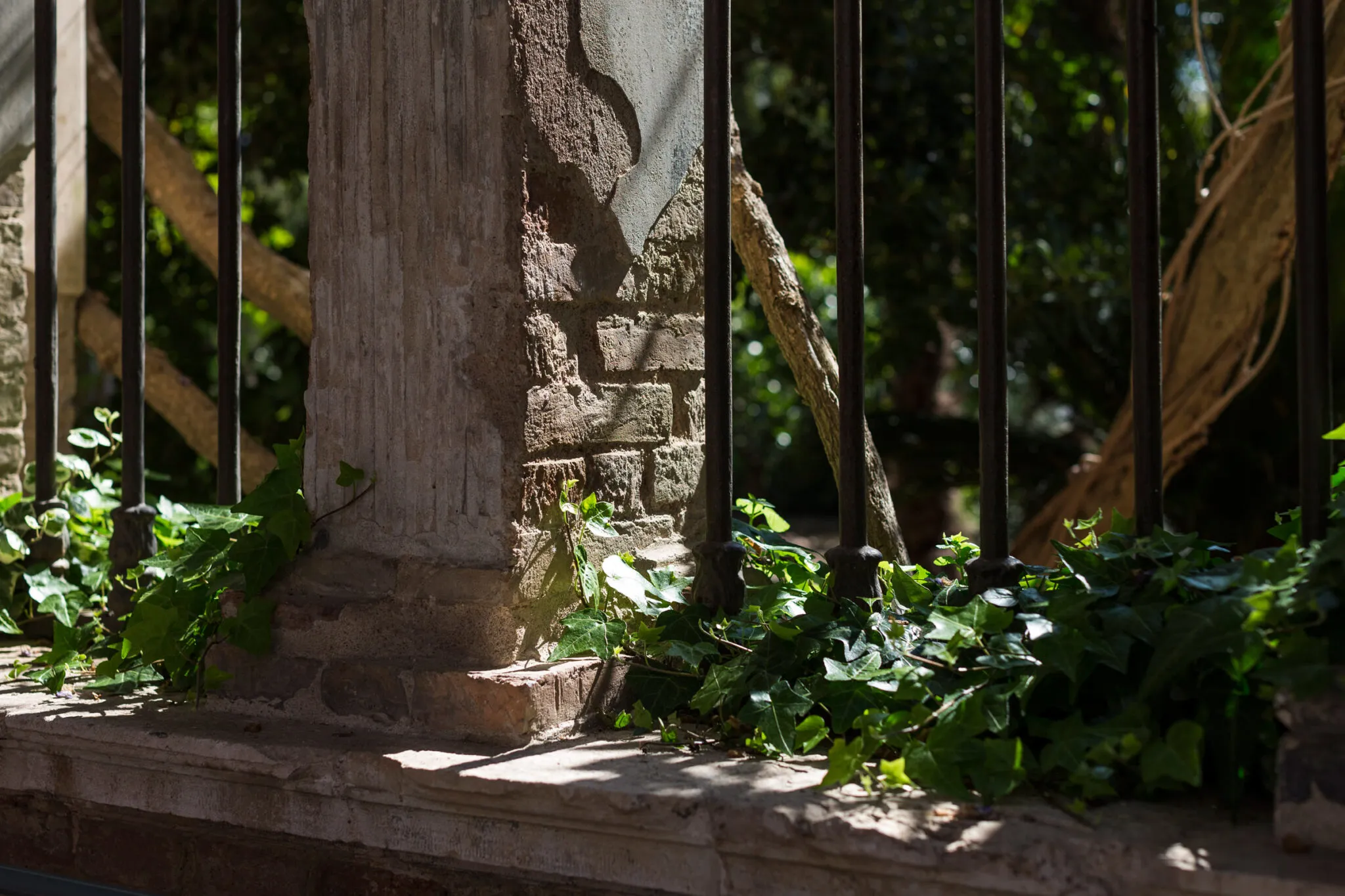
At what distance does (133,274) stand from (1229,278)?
2773 mm

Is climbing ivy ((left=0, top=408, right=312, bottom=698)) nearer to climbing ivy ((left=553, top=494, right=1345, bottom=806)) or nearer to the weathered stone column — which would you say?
the weathered stone column

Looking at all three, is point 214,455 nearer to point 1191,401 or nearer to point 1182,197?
point 1191,401

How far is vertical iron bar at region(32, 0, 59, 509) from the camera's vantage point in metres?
2.04

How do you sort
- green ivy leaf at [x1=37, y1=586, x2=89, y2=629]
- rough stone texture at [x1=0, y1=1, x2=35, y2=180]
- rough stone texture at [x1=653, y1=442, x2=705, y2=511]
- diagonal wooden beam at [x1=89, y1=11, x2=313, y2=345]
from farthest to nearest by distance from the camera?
diagonal wooden beam at [x1=89, y1=11, x2=313, y2=345]
rough stone texture at [x1=0, y1=1, x2=35, y2=180]
green ivy leaf at [x1=37, y1=586, x2=89, y2=629]
rough stone texture at [x1=653, y1=442, x2=705, y2=511]

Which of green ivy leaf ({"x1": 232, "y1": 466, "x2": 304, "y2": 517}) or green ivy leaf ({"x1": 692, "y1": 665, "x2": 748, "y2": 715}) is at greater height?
green ivy leaf ({"x1": 232, "y1": 466, "x2": 304, "y2": 517})

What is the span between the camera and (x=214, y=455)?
458 centimetres

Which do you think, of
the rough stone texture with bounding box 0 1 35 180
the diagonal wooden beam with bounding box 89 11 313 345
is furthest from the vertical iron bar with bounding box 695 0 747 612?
the diagonal wooden beam with bounding box 89 11 313 345

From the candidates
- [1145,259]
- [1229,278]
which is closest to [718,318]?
[1145,259]

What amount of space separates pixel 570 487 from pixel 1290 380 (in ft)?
12.5

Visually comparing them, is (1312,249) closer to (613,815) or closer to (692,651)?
(692,651)

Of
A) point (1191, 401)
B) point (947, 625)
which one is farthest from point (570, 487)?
point (1191, 401)

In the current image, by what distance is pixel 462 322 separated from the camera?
1.63 meters

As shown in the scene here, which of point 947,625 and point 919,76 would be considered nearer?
point 947,625

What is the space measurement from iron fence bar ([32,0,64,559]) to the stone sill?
0.52m
